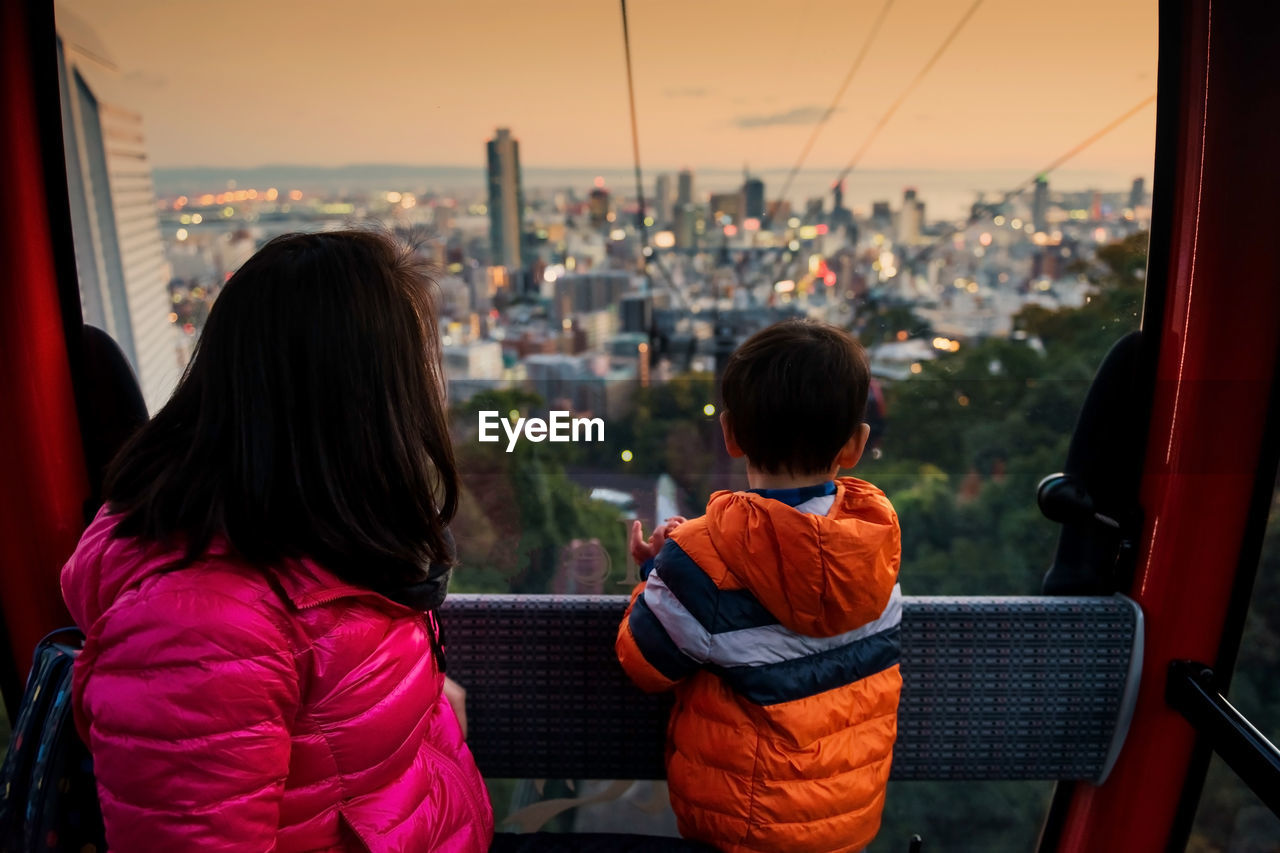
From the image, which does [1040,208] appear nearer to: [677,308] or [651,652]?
[677,308]

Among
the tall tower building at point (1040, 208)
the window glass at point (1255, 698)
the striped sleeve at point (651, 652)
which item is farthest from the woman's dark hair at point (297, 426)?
the window glass at point (1255, 698)

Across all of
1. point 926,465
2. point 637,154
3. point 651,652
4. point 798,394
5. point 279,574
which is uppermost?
point 637,154

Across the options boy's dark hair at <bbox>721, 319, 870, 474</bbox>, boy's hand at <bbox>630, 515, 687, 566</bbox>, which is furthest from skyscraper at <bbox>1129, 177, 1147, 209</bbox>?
boy's hand at <bbox>630, 515, 687, 566</bbox>

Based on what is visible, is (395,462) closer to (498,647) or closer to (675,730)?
(675,730)

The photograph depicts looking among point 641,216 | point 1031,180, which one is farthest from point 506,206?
point 1031,180

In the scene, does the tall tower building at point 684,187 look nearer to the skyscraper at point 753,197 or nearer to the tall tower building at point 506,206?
the skyscraper at point 753,197

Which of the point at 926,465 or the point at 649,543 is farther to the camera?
the point at 926,465

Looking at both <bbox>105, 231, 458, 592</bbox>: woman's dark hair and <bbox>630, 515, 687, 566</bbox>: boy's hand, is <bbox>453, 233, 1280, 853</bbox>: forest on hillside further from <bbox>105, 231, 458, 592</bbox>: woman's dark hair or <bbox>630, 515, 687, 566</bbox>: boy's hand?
<bbox>105, 231, 458, 592</bbox>: woman's dark hair
